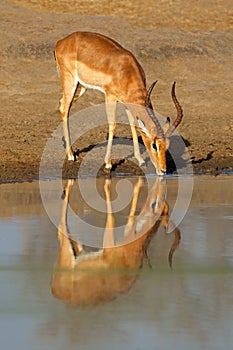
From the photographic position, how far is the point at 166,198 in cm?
1011

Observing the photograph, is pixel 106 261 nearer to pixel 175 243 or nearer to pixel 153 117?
pixel 175 243

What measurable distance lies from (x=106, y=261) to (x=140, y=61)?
45.5 ft

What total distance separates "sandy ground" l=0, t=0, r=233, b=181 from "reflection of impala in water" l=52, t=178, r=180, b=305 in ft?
10.1

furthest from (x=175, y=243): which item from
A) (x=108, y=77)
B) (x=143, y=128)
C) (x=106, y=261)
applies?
(x=108, y=77)

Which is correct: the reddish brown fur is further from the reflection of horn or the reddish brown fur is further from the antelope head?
the reflection of horn

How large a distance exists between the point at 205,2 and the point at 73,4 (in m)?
3.96

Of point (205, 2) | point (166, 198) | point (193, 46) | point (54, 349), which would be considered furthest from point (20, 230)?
point (205, 2)

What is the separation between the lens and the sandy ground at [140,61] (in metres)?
13.8

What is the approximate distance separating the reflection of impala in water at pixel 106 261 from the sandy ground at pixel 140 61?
10.1ft

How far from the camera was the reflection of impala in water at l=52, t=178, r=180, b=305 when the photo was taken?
20.0ft

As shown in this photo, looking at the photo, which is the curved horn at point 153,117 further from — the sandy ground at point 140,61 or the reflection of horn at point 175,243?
the reflection of horn at point 175,243

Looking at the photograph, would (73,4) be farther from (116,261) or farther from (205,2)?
(116,261)

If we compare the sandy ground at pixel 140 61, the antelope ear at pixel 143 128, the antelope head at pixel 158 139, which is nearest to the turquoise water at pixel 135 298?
the antelope head at pixel 158 139

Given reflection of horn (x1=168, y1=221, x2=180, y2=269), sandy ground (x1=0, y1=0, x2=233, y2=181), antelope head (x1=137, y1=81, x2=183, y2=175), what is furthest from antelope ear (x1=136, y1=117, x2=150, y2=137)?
reflection of horn (x1=168, y1=221, x2=180, y2=269)
